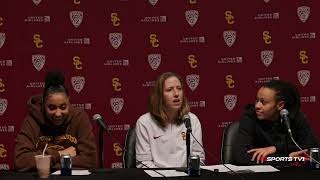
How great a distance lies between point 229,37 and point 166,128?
1.80m

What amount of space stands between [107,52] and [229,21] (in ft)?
4.24

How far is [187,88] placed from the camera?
6.05 metres

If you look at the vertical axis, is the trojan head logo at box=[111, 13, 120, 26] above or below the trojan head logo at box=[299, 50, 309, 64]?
above

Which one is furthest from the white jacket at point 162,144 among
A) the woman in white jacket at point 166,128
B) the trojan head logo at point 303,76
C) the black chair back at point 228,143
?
the trojan head logo at point 303,76

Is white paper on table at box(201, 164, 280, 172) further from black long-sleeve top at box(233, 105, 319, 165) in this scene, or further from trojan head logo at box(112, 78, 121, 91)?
trojan head logo at box(112, 78, 121, 91)

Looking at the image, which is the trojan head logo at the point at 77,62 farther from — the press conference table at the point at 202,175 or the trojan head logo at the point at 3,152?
the press conference table at the point at 202,175

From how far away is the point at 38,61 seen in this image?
5.77 m

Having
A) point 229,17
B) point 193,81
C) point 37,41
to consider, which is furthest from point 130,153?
point 229,17

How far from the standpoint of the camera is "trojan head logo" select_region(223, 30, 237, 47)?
6.05 meters

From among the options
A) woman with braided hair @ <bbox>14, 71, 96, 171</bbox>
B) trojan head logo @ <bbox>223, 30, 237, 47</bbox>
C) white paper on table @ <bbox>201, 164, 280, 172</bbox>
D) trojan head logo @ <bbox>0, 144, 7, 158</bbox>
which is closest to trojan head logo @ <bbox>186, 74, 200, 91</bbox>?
trojan head logo @ <bbox>223, 30, 237, 47</bbox>

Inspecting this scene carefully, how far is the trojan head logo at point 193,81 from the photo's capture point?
238 inches

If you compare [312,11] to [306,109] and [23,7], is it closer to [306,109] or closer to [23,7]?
[306,109]

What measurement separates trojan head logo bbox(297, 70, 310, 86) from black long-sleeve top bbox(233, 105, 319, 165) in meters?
1.62

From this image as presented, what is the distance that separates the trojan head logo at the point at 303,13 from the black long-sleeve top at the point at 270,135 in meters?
1.81
